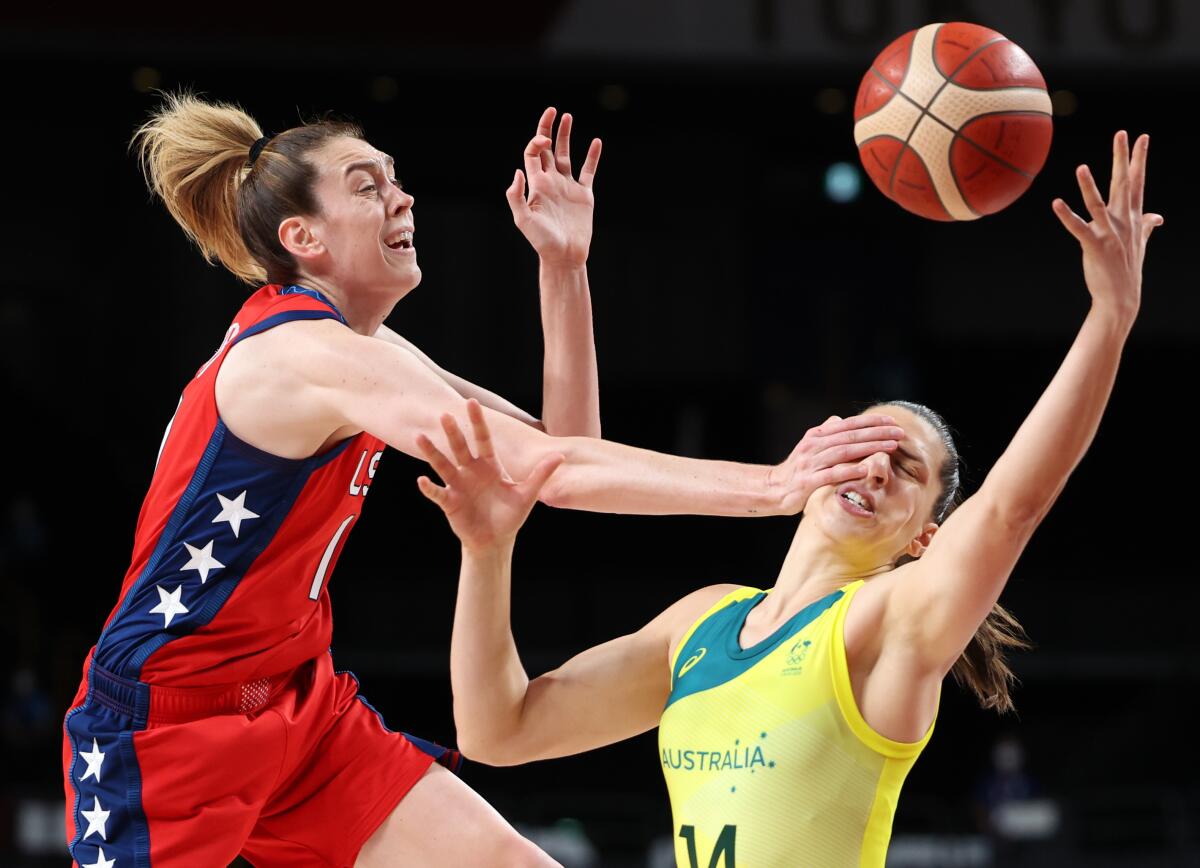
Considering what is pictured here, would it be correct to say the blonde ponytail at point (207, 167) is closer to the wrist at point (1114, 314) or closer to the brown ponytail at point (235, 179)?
the brown ponytail at point (235, 179)

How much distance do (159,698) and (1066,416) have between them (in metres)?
1.98

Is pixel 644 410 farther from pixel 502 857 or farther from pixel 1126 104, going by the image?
pixel 502 857

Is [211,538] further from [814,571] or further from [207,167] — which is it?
[814,571]

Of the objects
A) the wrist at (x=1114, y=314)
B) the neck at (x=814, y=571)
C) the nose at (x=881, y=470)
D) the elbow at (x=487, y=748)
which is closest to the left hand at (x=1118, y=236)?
the wrist at (x=1114, y=314)

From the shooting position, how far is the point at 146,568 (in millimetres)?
3369

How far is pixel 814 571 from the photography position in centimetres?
337

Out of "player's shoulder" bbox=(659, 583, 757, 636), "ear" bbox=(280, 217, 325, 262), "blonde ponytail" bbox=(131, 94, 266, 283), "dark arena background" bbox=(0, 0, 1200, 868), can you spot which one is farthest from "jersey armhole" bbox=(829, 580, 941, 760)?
"dark arena background" bbox=(0, 0, 1200, 868)

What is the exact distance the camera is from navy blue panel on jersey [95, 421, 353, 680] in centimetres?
332

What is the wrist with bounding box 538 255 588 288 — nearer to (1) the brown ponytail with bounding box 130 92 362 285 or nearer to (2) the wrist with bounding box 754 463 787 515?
(1) the brown ponytail with bounding box 130 92 362 285

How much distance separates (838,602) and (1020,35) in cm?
825

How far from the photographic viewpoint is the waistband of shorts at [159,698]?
338 cm

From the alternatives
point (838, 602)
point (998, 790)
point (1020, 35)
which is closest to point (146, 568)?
point (838, 602)

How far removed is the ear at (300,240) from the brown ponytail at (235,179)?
3 cm

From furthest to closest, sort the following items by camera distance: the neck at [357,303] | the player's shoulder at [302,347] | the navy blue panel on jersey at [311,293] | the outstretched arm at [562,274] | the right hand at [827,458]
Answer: the outstretched arm at [562,274]
the neck at [357,303]
the navy blue panel on jersey at [311,293]
the player's shoulder at [302,347]
the right hand at [827,458]
